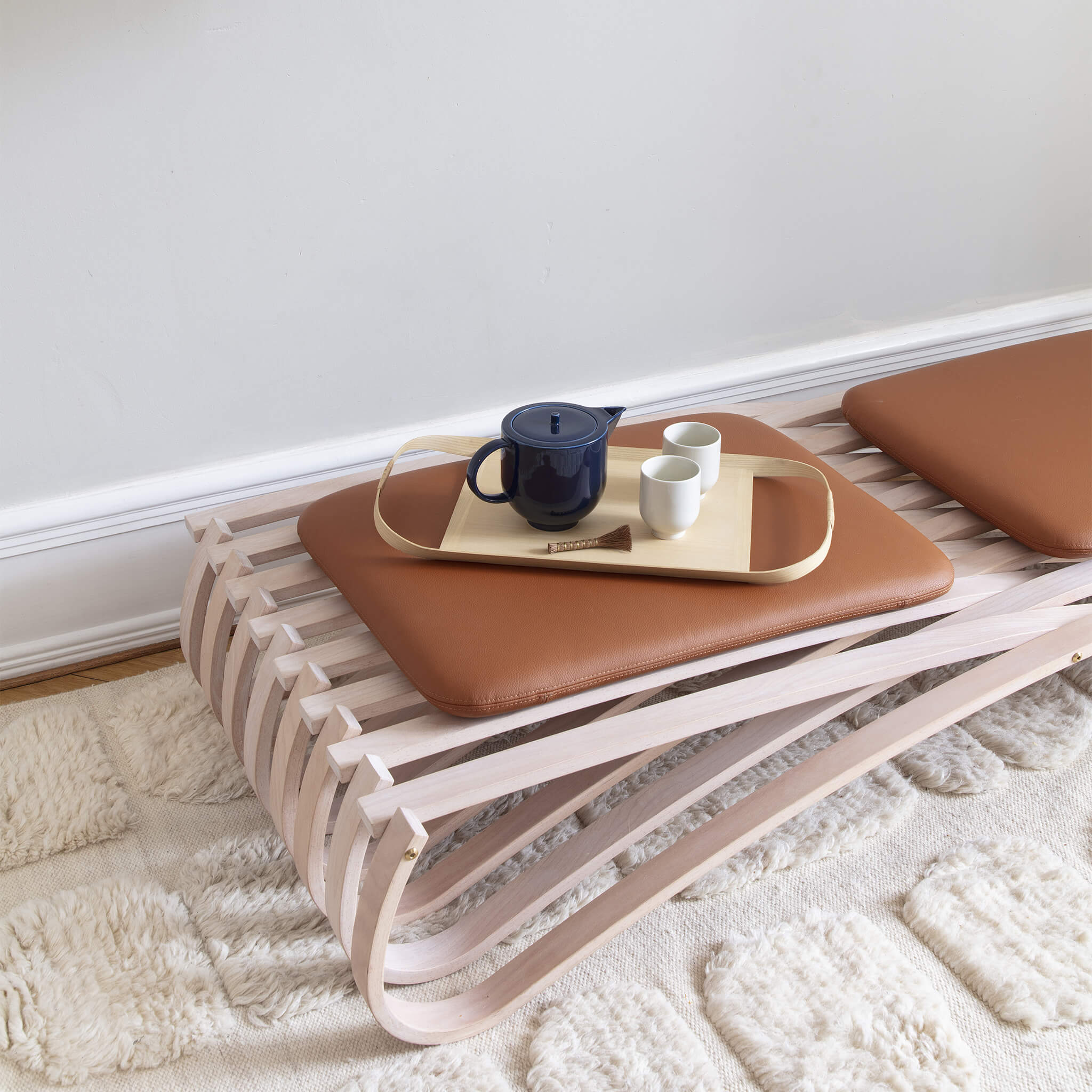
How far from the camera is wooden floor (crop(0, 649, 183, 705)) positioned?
1.63 m

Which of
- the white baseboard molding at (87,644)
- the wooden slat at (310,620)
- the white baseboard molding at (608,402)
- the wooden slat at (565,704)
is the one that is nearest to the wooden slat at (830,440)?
the white baseboard molding at (608,402)

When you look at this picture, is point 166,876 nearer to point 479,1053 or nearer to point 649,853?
point 479,1053

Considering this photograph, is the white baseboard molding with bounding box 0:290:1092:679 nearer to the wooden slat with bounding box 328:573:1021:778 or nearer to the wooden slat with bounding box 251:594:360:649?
the wooden slat with bounding box 251:594:360:649

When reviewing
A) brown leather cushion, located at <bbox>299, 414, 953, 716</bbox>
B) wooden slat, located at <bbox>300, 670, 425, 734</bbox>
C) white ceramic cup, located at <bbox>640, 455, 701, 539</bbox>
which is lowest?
wooden slat, located at <bbox>300, 670, 425, 734</bbox>

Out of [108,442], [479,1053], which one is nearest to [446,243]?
[108,442]

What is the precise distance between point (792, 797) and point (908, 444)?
1.94ft

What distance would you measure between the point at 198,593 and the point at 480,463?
47cm

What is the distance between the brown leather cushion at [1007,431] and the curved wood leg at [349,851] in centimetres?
86

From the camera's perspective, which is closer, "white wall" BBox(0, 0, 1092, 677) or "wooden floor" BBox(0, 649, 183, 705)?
"white wall" BBox(0, 0, 1092, 677)

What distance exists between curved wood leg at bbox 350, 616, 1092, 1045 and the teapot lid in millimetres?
424

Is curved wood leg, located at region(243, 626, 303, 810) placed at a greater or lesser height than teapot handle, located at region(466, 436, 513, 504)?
lesser

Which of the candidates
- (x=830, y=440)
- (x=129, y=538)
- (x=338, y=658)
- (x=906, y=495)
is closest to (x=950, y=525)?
(x=906, y=495)

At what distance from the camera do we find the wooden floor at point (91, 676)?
1635 millimetres

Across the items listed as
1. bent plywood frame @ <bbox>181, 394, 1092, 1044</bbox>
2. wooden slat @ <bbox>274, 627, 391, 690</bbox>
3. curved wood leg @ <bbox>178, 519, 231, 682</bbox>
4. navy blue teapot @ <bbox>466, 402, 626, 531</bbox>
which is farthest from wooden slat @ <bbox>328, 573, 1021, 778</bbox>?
curved wood leg @ <bbox>178, 519, 231, 682</bbox>
